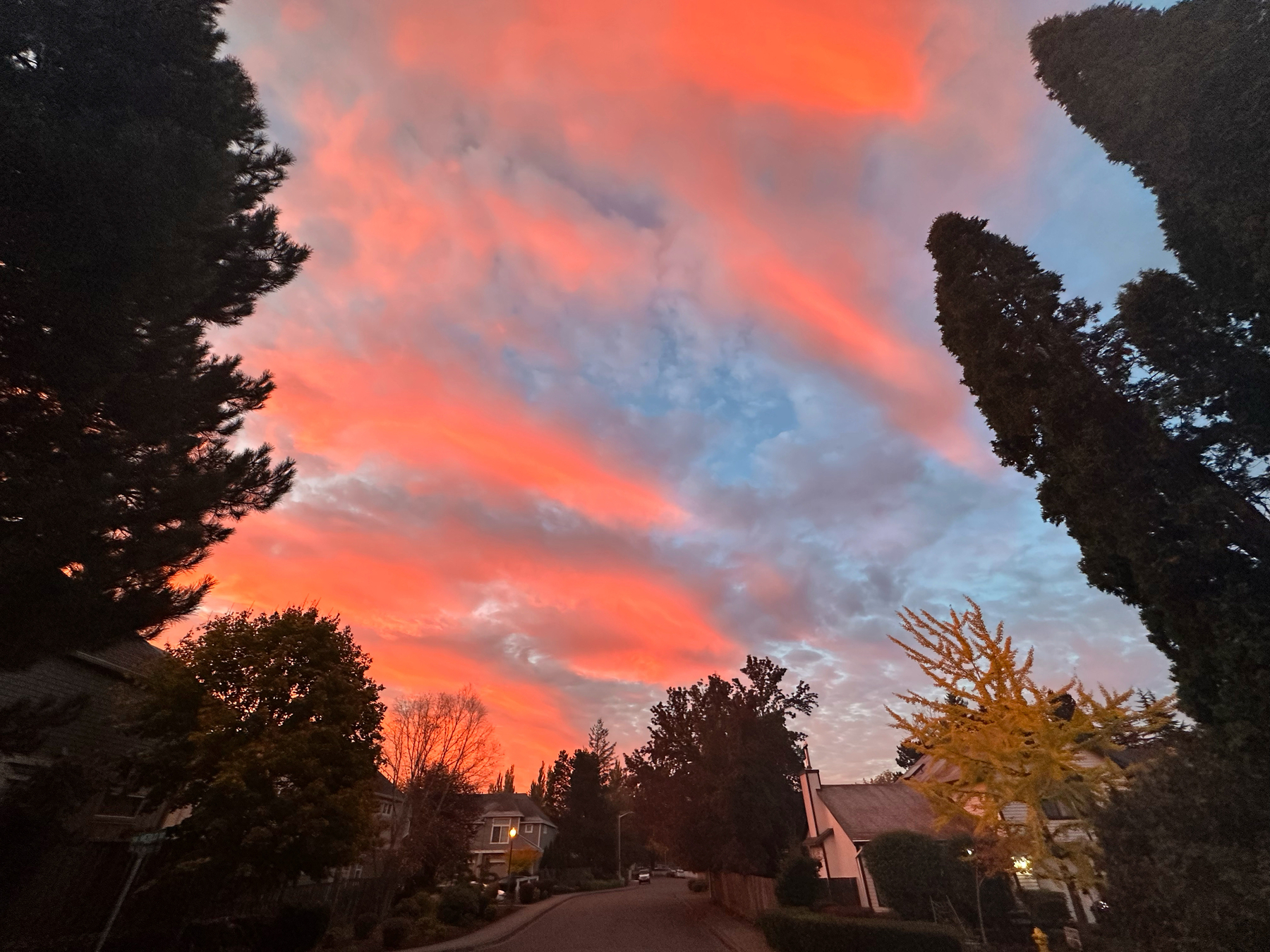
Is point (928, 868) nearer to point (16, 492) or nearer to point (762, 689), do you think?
point (762, 689)

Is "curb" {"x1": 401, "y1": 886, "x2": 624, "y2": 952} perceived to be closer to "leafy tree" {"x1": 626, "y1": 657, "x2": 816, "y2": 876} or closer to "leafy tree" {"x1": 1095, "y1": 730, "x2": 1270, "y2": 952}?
"leafy tree" {"x1": 626, "y1": 657, "x2": 816, "y2": 876}

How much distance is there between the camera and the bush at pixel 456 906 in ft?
75.6

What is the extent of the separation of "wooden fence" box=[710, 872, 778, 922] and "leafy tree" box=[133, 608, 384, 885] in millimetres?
15392

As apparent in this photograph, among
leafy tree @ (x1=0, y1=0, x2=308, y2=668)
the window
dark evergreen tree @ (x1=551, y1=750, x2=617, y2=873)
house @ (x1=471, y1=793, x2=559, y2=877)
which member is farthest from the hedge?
dark evergreen tree @ (x1=551, y1=750, x2=617, y2=873)

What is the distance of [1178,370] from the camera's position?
25.7 feet

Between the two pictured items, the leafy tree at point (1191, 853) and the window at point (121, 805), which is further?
the window at point (121, 805)

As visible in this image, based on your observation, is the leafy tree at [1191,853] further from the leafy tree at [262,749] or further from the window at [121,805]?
the window at [121,805]

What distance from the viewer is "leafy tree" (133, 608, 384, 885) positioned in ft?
45.6

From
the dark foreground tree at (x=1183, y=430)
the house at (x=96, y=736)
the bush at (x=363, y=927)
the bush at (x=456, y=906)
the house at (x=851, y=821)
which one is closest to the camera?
the dark foreground tree at (x=1183, y=430)

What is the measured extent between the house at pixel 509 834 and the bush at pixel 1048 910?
40526mm

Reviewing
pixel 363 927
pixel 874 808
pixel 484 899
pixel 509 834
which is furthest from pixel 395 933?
pixel 509 834

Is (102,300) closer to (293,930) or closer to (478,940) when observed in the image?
(293,930)

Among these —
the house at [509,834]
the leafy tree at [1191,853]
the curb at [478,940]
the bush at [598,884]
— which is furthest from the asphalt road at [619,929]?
the house at [509,834]

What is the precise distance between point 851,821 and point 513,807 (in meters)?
49.5
